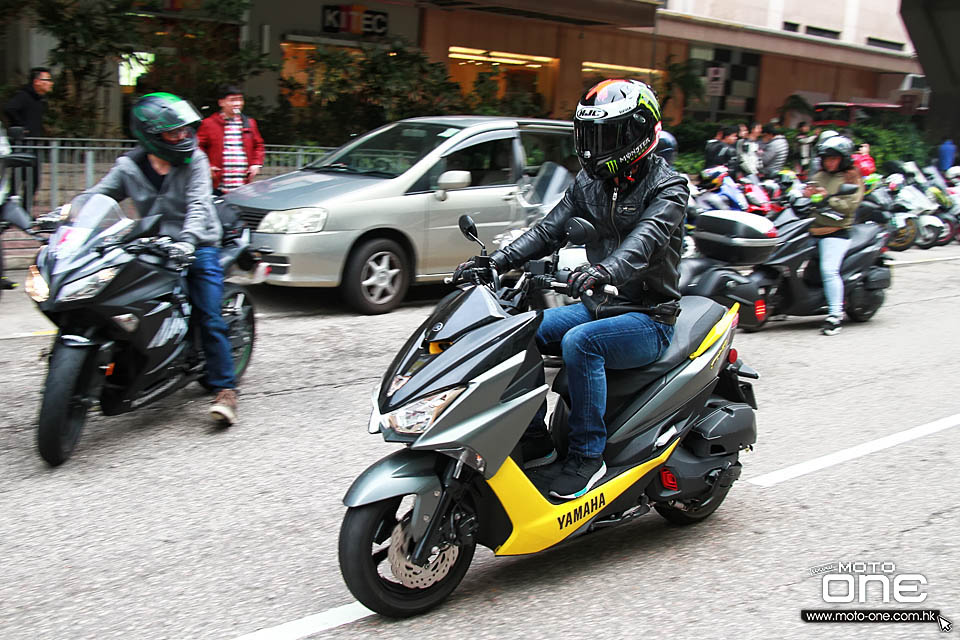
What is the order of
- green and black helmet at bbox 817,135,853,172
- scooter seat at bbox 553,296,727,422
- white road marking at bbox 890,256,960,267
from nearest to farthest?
scooter seat at bbox 553,296,727,422
green and black helmet at bbox 817,135,853,172
white road marking at bbox 890,256,960,267

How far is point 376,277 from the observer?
29.3 feet

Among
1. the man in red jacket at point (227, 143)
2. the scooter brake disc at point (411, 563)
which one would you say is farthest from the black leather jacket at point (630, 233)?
the man in red jacket at point (227, 143)

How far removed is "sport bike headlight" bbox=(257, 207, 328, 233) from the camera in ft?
27.8

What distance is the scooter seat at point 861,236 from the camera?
9477 mm

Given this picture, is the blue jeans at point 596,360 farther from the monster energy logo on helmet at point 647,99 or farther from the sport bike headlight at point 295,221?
the sport bike headlight at point 295,221

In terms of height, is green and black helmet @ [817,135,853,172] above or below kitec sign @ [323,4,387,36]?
below

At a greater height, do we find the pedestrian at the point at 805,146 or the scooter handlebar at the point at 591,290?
the pedestrian at the point at 805,146

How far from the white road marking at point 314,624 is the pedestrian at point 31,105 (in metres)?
8.87

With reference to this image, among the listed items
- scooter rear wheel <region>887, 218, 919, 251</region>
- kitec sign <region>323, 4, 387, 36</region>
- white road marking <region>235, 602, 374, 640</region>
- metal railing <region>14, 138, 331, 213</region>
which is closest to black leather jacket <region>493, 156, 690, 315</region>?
white road marking <region>235, 602, 374, 640</region>

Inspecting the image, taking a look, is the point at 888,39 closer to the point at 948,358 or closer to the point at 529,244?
the point at 948,358

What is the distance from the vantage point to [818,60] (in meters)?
29.9

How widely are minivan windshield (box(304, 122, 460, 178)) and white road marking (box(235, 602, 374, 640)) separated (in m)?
6.01

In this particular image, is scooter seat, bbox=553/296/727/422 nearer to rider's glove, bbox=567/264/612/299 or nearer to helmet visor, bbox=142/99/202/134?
rider's glove, bbox=567/264/612/299

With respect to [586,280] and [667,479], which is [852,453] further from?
[586,280]
